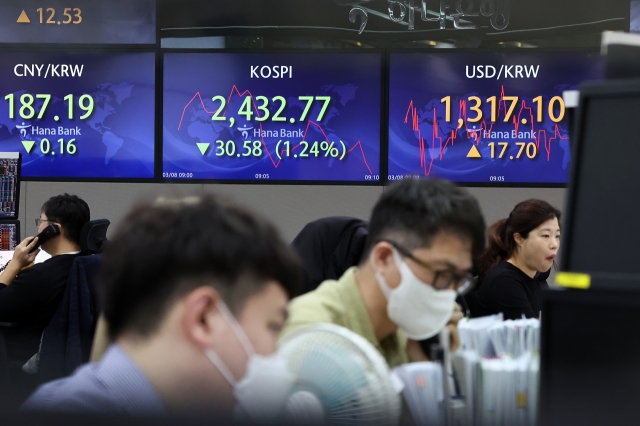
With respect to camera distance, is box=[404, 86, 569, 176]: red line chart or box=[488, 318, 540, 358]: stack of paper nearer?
box=[488, 318, 540, 358]: stack of paper

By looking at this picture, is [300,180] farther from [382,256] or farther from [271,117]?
[382,256]

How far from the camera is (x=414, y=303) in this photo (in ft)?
4.41

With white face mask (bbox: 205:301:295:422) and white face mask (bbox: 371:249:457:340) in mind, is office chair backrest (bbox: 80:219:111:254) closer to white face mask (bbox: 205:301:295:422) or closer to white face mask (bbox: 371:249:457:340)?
white face mask (bbox: 371:249:457:340)

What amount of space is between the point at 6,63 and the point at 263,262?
4.12m

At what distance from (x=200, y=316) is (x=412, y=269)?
68cm

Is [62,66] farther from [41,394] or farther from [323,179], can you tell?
[41,394]

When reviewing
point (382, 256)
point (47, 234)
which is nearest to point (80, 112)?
point (47, 234)

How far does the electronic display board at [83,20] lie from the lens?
4.31 metres

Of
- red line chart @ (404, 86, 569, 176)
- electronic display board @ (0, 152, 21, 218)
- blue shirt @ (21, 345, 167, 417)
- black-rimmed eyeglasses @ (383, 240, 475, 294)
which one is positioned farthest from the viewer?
red line chart @ (404, 86, 569, 176)

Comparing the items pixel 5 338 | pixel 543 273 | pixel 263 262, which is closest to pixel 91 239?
pixel 5 338

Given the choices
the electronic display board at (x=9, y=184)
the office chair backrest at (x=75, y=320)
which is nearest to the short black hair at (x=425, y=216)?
the office chair backrest at (x=75, y=320)

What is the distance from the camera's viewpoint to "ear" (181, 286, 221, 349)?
69cm
